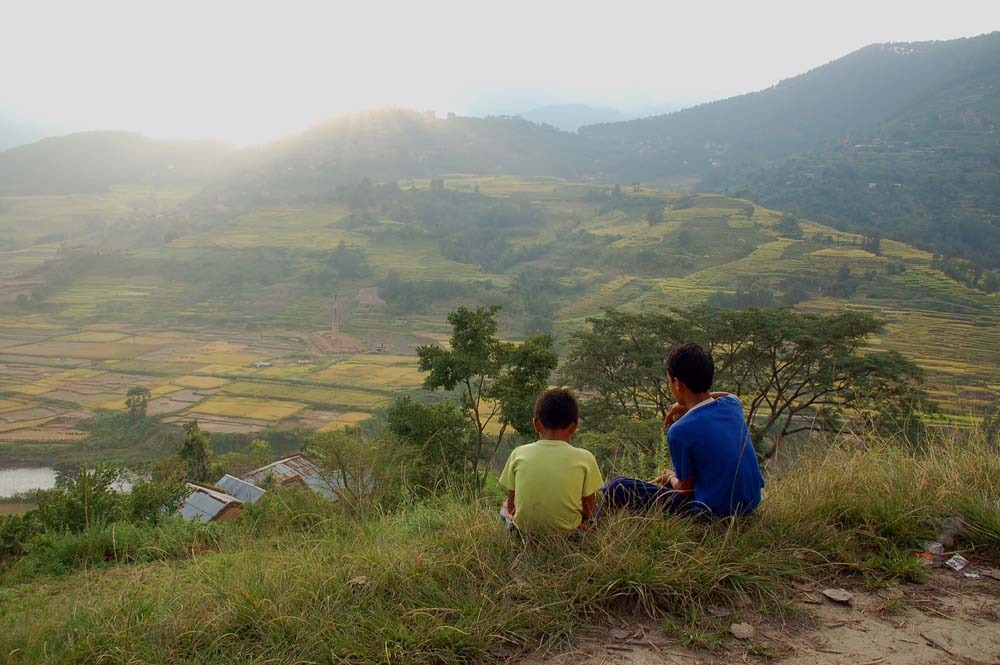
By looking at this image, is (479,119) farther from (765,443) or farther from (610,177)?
(765,443)

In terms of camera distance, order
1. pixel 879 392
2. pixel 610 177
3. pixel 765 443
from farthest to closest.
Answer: pixel 610 177 → pixel 765 443 → pixel 879 392

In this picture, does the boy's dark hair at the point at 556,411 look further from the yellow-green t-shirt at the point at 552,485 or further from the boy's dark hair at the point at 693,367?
the boy's dark hair at the point at 693,367

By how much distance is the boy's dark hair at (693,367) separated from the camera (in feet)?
9.10

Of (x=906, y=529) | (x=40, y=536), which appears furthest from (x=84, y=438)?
(x=906, y=529)

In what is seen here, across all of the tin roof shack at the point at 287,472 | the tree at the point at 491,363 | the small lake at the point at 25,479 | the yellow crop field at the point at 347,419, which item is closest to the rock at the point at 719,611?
the tree at the point at 491,363

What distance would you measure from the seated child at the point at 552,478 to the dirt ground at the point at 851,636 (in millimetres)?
536

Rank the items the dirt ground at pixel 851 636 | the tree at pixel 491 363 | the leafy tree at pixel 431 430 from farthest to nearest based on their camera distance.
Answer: the leafy tree at pixel 431 430 → the tree at pixel 491 363 → the dirt ground at pixel 851 636

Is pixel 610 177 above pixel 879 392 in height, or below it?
above

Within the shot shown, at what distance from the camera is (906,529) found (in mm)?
2855

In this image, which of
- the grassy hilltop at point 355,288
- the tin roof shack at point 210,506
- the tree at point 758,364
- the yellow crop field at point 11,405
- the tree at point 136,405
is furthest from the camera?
the grassy hilltop at point 355,288

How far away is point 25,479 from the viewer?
2248 cm

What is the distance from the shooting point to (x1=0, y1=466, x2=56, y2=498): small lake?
69.9 ft

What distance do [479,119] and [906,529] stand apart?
154830 mm

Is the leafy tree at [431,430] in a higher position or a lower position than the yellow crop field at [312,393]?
higher
